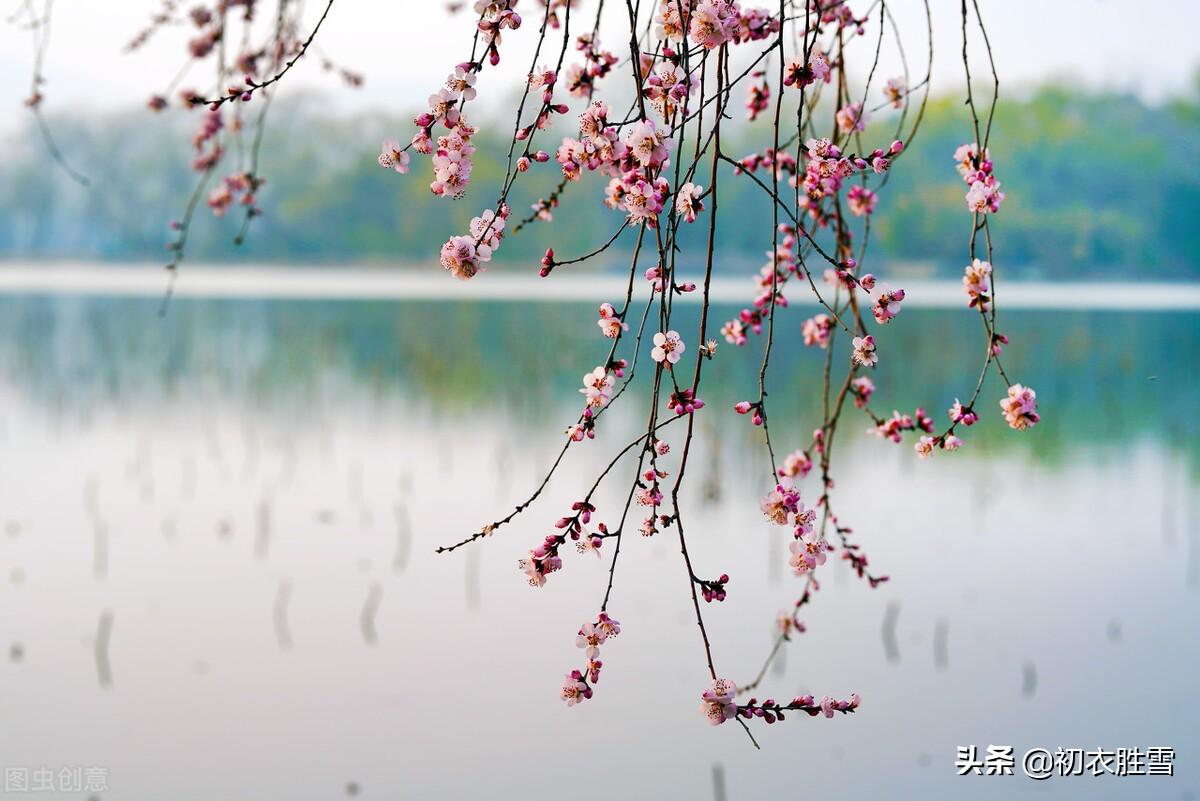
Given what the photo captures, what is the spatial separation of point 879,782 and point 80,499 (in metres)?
4.30

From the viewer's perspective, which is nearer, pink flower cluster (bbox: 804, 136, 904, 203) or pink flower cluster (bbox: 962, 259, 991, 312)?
pink flower cluster (bbox: 804, 136, 904, 203)

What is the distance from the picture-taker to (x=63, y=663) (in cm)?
402

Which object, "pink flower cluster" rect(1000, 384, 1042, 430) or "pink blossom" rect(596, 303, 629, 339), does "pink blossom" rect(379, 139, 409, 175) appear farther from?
"pink flower cluster" rect(1000, 384, 1042, 430)

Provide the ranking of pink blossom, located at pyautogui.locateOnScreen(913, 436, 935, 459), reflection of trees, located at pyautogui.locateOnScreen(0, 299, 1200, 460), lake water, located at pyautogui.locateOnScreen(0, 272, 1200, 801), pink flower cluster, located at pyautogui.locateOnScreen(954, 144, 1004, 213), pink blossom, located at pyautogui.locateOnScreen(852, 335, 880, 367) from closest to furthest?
pink blossom, located at pyautogui.locateOnScreen(852, 335, 880, 367) < pink flower cluster, located at pyautogui.locateOnScreen(954, 144, 1004, 213) < pink blossom, located at pyautogui.locateOnScreen(913, 436, 935, 459) < lake water, located at pyautogui.locateOnScreen(0, 272, 1200, 801) < reflection of trees, located at pyautogui.locateOnScreen(0, 299, 1200, 460)

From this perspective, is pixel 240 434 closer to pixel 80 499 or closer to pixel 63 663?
pixel 80 499

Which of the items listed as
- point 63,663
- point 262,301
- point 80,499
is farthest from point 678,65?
point 262,301

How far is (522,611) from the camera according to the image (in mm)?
4559

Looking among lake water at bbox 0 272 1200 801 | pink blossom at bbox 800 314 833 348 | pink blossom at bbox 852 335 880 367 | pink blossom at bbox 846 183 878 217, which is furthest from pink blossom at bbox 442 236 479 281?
lake water at bbox 0 272 1200 801

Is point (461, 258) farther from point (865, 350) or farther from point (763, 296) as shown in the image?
point (763, 296)

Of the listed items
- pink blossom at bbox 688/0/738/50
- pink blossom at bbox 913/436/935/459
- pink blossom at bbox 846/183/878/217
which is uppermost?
pink blossom at bbox 688/0/738/50

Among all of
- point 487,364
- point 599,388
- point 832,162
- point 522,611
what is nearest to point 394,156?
point 599,388

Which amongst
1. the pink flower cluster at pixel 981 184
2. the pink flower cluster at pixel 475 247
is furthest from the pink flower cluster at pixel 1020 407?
the pink flower cluster at pixel 475 247

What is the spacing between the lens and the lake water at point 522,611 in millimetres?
3508

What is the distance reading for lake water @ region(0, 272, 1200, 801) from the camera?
138 inches
